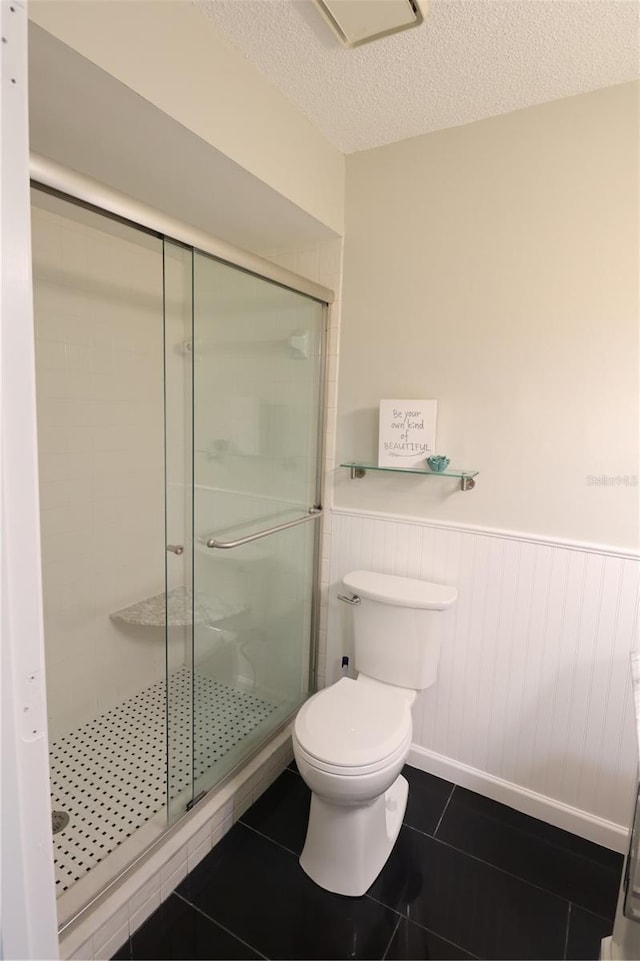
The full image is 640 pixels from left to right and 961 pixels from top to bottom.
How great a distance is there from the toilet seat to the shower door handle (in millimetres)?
581

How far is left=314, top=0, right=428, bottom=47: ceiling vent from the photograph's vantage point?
117 cm

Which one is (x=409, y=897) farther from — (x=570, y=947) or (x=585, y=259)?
(x=585, y=259)

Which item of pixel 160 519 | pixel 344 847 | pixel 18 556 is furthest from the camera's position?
pixel 160 519

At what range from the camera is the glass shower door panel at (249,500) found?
1.57 m

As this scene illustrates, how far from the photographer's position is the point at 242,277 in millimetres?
1625

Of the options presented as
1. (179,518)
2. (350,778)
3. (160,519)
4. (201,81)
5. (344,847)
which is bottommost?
(344,847)

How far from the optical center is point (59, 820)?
5.16 ft

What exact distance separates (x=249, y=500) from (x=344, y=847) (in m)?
1.12

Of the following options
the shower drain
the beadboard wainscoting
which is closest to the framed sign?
the beadboard wainscoting

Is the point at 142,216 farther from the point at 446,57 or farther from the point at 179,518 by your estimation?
the point at 446,57

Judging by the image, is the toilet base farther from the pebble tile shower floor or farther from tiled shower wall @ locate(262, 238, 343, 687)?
tiled shower wall @ locate(262, 238, 343, 687)

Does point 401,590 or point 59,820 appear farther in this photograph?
point 401,590

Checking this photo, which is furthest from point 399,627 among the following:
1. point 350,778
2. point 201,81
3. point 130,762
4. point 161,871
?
point 201,81

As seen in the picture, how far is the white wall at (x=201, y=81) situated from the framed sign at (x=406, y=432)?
0.78 meters
